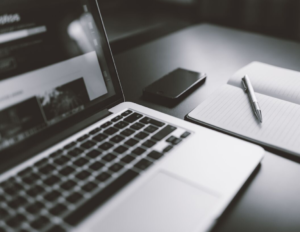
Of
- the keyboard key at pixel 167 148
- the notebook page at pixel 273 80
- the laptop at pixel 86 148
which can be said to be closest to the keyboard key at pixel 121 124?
the laptop at pixel 86 148

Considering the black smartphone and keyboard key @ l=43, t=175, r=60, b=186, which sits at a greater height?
keyboard key @ l=43, t=175, r=60, b=186

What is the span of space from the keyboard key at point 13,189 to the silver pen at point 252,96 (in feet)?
1.53

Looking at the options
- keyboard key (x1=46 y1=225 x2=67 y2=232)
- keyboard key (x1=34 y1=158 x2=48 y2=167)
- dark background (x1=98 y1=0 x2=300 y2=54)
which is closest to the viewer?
keyboard key (x1=46 y1=225 x2=67 y2=232)

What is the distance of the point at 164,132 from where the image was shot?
0.53 m

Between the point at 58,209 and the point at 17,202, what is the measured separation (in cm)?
6

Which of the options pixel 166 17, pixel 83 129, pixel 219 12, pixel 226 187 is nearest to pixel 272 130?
pixel 226 187

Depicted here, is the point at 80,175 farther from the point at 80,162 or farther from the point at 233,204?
the point at 233,204

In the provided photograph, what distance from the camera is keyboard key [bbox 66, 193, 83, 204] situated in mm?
394

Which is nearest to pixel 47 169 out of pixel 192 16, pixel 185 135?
pixel 185 135

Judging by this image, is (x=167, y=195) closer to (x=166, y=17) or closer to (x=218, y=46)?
(x=218, y=46)

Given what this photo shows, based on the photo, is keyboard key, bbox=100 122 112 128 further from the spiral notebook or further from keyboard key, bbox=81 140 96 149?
the spiral notebook

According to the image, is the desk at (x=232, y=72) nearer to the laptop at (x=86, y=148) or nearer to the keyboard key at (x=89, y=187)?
the laptop at (x=86, y=148)

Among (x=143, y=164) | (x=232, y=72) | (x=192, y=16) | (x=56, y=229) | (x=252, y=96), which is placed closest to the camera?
(x=56, y=229)

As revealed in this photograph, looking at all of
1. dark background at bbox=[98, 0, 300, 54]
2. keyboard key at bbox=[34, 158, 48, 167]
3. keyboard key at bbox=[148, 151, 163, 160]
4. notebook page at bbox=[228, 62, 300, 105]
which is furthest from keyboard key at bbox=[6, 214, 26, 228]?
dark background at bbox=[98, 0, 300, 54]
